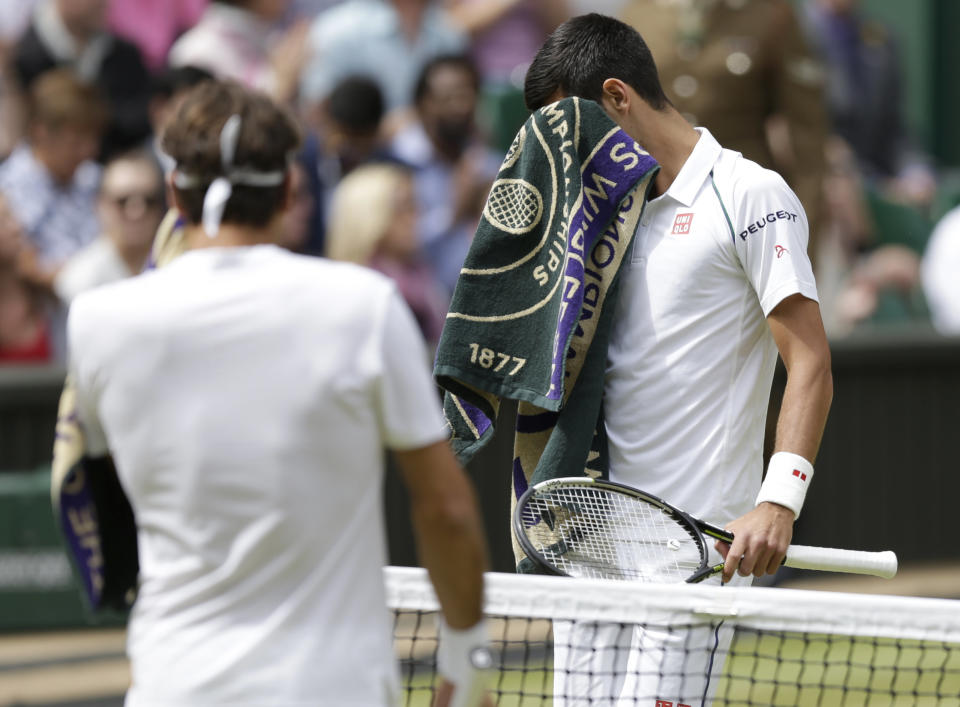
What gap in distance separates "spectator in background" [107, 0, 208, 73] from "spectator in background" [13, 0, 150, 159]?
0.29m

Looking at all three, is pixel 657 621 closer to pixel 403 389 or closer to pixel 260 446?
pixel 403 389

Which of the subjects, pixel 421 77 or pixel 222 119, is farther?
pixel 421 77

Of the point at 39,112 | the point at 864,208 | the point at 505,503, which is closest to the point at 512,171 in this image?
the point at 505,503

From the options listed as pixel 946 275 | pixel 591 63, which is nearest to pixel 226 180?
pixel 591 63

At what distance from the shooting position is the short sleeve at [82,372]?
2.33m

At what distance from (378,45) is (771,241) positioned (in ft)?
18.0

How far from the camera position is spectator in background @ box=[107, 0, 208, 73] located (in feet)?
26.2

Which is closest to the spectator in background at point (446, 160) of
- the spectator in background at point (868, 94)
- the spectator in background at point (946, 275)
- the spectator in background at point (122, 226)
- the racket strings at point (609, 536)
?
the spectator in background at point (122, 226)

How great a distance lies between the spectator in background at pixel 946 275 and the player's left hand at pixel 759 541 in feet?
18.3

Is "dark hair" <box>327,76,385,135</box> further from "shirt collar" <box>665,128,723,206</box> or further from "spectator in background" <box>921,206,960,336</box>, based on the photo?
"shirt collar" <box>665,128,723,206</box>

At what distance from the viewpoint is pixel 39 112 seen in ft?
24.1

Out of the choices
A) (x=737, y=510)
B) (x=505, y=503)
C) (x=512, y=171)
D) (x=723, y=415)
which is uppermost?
(x=512, y=171)

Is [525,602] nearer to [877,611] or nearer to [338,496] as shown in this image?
[877,611]

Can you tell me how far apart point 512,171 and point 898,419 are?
208 inches
